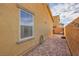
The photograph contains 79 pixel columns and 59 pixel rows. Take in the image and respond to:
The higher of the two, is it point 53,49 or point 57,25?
point 57,25

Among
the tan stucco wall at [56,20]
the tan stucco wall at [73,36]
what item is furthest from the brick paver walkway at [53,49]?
the tan stucco wall at [56,20]

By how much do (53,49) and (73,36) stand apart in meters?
0.34

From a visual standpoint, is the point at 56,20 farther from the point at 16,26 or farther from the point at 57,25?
the point at 16,26

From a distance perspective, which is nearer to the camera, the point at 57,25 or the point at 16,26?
the point at 16,26

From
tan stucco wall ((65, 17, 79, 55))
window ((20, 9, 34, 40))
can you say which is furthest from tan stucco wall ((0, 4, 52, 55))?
tan stucco wall ((65, 17, 79, 55))

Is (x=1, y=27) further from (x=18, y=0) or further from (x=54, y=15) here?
(x=54, y=15)

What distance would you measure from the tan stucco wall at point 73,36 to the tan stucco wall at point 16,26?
10.5 inches

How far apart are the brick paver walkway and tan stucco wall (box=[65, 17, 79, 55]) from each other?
0.07 m

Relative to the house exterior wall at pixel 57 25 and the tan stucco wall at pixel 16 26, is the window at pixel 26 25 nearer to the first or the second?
the tan stucco wall at pixel 16 26

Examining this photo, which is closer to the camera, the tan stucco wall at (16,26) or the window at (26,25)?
the tan stucco wall at (16,26)

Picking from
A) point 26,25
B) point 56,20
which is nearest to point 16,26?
point 26,25

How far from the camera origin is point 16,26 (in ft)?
5.09

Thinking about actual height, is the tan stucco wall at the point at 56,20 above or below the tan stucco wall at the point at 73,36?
above

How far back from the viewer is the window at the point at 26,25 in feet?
5.32
